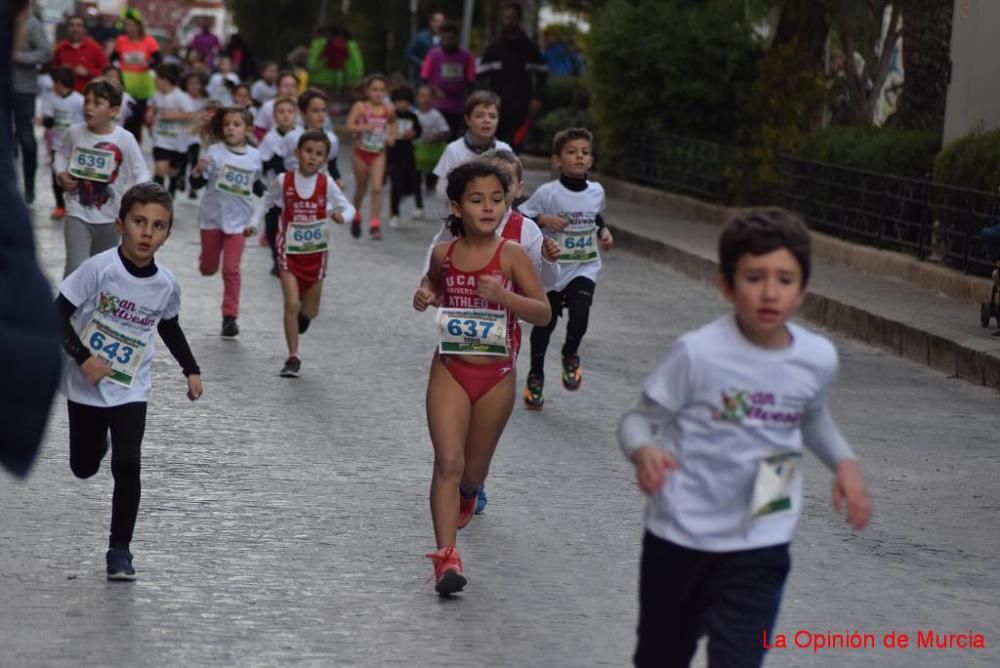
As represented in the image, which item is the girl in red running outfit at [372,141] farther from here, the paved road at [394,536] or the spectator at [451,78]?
the paved road at [394,536]

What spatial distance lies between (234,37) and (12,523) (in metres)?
26.4

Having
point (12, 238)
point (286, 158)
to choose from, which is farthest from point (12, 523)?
point (286, 158)

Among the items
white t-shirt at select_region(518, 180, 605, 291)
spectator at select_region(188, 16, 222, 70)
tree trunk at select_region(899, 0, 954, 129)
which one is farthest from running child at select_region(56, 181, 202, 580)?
spectator at select_region(188, 16, 222, 70)

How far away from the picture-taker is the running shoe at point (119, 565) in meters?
6.75

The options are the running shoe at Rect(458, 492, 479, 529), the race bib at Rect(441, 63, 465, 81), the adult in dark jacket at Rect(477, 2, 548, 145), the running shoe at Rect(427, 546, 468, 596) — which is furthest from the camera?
the race bib at Rect(441, 63, 465, 81)

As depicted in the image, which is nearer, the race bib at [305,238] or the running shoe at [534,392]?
the running shoe at [534,392]

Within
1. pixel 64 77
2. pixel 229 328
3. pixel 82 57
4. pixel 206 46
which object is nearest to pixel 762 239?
pixel 229 328

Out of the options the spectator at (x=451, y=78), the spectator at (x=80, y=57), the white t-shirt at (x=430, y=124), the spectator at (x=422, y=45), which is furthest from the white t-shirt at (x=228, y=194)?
the spectator at (x=422, y=45)

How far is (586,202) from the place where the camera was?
11.3 meters

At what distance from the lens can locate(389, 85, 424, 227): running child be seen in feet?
71.9

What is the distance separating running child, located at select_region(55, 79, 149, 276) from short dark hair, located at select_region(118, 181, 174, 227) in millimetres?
Result: 5254

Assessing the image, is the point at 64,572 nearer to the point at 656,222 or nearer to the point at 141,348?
the point at 141,348

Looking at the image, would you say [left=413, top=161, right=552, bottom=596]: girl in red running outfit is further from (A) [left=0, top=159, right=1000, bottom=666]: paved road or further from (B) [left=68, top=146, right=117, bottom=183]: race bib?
(B) [left=68, top=146, right=117, bottom=183]: race bib

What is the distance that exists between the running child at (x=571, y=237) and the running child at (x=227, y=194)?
303cm
